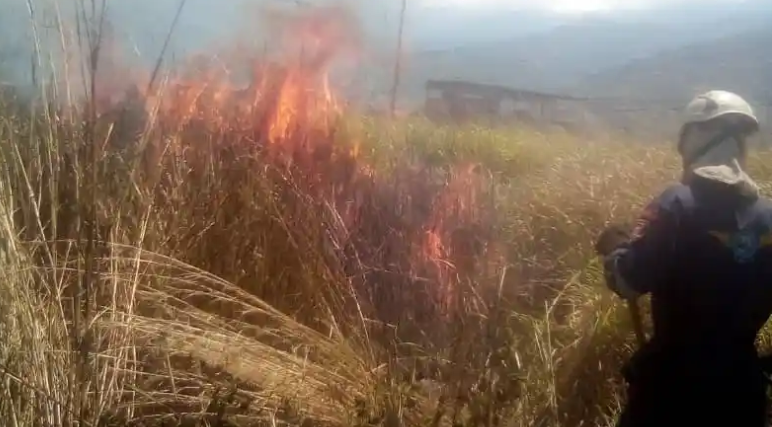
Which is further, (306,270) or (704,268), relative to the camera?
(306,270)

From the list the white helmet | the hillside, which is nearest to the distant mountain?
the hillside

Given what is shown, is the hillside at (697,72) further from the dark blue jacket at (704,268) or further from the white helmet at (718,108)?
the dark blue jacket at (704,268)

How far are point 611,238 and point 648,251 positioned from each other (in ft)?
0.28

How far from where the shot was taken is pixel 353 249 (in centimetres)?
176

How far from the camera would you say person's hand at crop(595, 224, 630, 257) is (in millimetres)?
1630

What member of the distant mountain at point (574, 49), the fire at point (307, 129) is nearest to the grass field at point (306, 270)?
the fire at point (307, 129)

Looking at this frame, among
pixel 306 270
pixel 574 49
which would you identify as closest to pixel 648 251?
pixel 574 49

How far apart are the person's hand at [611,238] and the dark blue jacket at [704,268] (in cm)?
2

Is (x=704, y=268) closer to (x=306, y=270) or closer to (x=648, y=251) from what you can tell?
(x=648, y=251)

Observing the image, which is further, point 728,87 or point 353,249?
point 353,249

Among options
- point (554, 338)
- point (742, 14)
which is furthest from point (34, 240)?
point (742, 14)

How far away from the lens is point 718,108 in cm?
157

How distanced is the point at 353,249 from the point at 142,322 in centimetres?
47

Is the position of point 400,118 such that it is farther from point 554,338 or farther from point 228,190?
point 554,338
